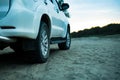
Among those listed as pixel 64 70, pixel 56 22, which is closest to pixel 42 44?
pixel 64 70

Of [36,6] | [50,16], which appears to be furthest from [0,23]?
[50,16]

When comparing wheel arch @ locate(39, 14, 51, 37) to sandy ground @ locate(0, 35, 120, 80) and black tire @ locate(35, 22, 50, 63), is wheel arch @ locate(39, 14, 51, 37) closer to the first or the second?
black tire @ locate(35, 22, 50, 63)

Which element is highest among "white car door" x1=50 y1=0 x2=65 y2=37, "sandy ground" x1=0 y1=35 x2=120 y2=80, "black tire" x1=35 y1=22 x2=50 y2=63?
"white car door" x1=50 y1=0 x2=65 y2=37

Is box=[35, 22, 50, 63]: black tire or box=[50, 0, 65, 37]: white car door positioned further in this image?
box=[50, 0, 65, 37]: white car door

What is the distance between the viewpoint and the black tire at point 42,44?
22.7ft

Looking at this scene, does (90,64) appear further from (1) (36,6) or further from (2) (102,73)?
(1) (36,6)

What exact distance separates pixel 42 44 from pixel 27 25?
1134mm

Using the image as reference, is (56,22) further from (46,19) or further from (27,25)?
(27,25)

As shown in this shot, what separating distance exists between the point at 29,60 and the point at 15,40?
1.11m

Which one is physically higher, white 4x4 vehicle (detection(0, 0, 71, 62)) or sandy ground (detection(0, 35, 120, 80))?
white 4x4 vehicle (detection(0, 0, 71, 62))

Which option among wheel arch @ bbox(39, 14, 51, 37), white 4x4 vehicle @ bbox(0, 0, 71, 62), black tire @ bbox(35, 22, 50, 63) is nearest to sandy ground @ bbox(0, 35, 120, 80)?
black tire @ bbox(35, 22, 50, 63)

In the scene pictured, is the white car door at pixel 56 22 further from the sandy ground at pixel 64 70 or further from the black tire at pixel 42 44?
the sandy ground at pixel 64 70

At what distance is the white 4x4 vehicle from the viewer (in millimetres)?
5926

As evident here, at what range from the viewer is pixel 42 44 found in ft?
24.1
